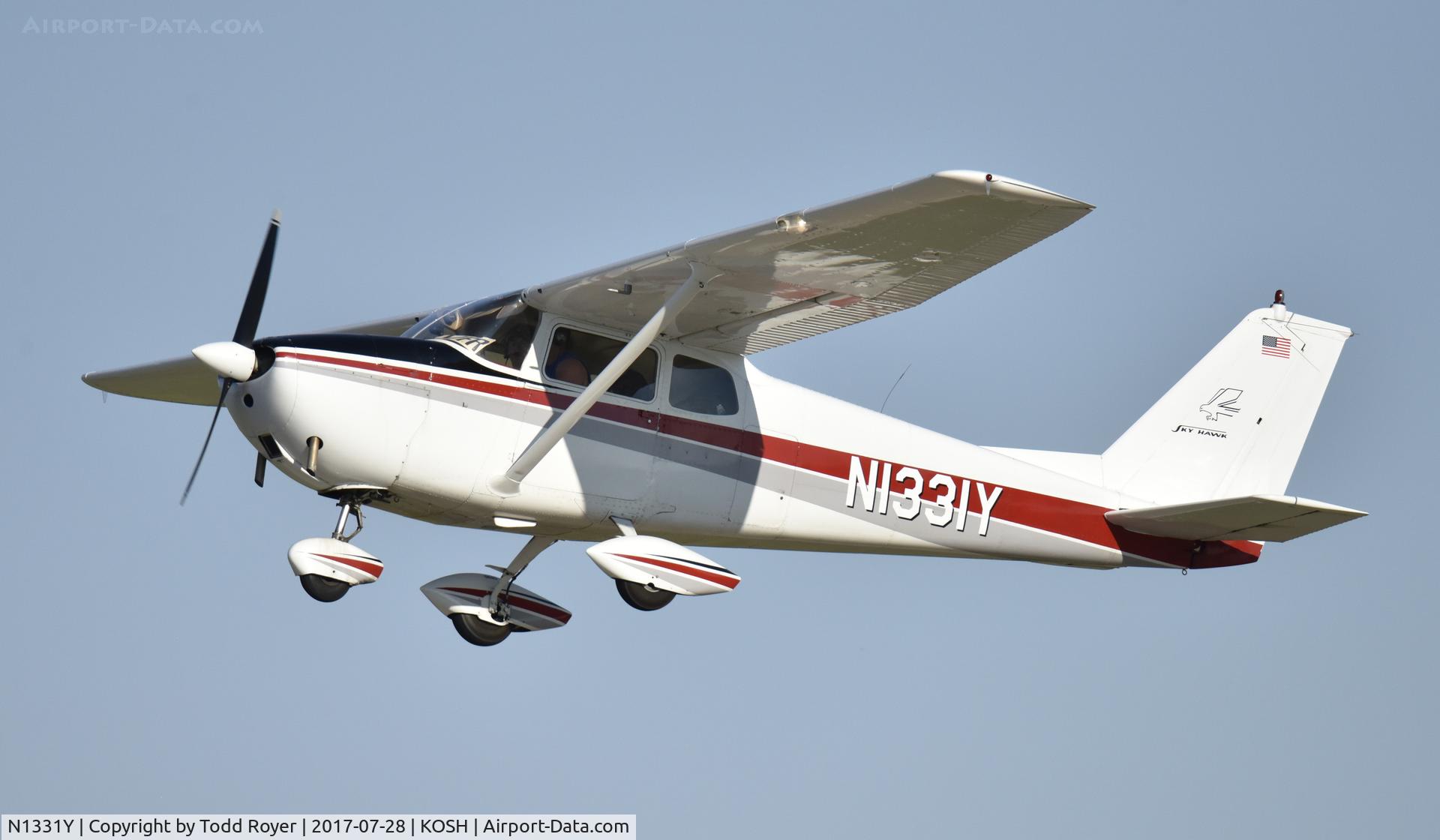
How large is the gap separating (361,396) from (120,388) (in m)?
4.87

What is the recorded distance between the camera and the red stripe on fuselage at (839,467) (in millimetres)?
10648

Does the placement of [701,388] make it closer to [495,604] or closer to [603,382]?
[603,382]

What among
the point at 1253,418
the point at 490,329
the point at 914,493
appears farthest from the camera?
the point at 1253,418

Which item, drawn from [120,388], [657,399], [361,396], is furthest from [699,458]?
[120,388]

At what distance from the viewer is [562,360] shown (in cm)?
1109

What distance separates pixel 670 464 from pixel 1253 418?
537 cm

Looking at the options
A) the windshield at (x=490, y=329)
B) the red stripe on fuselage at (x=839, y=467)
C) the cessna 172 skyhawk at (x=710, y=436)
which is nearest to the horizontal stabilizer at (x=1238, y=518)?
the cessna 172 skyhawk at (x=710, y=436)

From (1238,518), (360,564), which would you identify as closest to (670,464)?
(360,564)

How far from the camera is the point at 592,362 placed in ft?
36.7

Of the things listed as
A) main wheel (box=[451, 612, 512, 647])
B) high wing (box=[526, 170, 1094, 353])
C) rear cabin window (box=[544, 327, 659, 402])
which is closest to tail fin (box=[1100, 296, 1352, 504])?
high wing (box=[526, 170, 1094, 353])

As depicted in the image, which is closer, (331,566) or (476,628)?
(331,566)

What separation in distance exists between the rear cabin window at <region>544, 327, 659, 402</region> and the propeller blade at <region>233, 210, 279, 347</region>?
188 centimetres

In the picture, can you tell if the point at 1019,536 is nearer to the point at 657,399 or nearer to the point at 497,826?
the point at 657,399

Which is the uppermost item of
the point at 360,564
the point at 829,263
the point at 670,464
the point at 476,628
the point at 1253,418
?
the point at 1253,418
